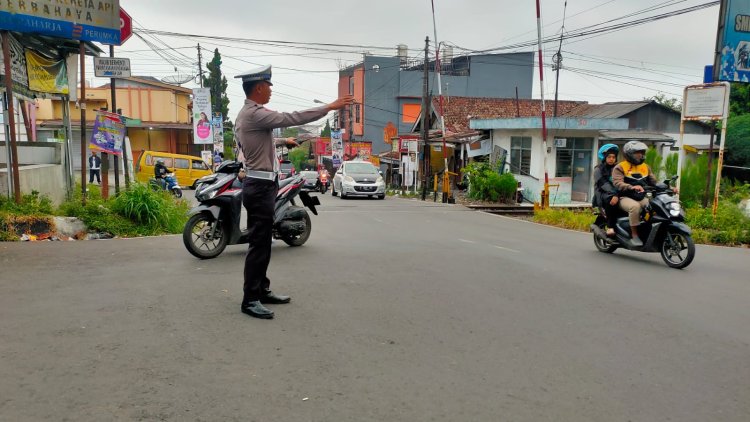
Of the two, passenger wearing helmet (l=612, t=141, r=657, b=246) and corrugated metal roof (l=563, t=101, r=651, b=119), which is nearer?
passenger wearing helmet (l=612, t=141, r=657, b=246)

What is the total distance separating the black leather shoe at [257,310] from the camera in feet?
15.5

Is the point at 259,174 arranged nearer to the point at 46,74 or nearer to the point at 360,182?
the point at 46,74

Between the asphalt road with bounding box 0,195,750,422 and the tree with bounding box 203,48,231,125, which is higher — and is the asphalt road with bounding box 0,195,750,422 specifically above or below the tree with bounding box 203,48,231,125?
below

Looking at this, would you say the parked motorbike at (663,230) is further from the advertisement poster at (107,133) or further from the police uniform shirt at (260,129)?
the advertisement poster at (107,133)

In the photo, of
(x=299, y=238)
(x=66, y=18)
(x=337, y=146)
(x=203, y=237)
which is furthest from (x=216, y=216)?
(x=337, y=146)

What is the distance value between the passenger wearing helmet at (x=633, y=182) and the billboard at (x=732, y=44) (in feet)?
20.6

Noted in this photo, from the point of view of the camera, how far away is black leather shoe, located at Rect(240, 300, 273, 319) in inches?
186

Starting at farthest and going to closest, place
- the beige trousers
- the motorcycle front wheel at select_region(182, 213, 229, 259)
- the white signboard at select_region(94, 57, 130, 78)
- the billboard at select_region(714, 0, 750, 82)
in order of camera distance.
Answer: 1. the billboard at select_region(714, 0, 750, 82)
2. the white signboard at select_region(94, 57, 130, 78)
3. the beige trousers
4. the motorcycle front wheel at select_region(182, 213, 229, 259)

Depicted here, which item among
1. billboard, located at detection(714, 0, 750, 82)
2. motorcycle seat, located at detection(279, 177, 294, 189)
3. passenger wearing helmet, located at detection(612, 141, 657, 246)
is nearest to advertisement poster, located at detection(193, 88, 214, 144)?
motorcycle seat, located at detection(279, 177, 294, 189)

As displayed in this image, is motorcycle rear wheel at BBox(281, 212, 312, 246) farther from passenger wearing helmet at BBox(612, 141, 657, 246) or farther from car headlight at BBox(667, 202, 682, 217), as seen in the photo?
car headlight at BBox(667, 202, 682, 217)

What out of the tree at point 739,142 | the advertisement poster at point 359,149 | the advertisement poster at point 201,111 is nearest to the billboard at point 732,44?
the tree at point 739,142

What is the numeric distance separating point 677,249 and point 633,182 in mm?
1134

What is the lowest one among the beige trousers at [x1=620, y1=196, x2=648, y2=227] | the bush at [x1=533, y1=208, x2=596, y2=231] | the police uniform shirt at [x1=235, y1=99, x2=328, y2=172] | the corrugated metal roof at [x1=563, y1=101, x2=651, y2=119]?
the bush at [x1=533, y1=208, x2=596, y2=231]

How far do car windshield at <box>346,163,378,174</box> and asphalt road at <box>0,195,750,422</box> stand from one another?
19.0m
